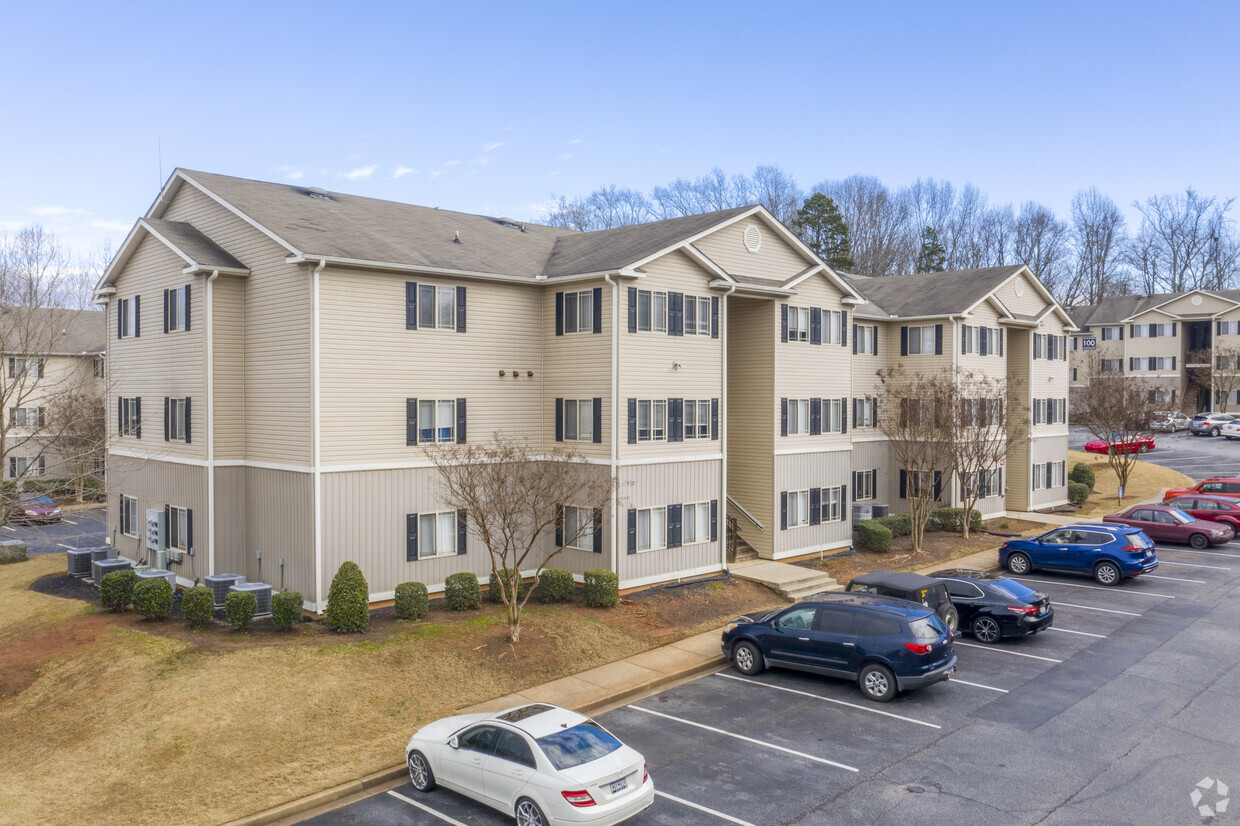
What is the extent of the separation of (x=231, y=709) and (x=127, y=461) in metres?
16.1

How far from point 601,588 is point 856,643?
7855 mm

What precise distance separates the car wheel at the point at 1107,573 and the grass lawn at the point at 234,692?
1298 centimetres

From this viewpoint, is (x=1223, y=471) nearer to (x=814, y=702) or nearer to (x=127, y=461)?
(x=814, y=702)

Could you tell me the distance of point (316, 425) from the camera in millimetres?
21812

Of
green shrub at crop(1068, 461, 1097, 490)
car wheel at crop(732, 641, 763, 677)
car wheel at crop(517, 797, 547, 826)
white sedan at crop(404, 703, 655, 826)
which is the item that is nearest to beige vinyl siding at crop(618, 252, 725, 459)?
car wheel at crop(732, 641, 763, 677)

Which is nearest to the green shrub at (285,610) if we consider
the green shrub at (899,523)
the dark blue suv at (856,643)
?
the dark blue suv at (856,643)

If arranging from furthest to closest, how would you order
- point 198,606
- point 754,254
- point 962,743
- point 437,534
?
point 754,254 < point 437,534 < point 198,606 < point 962,743

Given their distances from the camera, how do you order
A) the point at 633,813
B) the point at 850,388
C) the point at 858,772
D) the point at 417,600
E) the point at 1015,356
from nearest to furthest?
the point at 633,813
the point at 858,772
the point at 417,600
the point at 850,388
the point at 1015,356

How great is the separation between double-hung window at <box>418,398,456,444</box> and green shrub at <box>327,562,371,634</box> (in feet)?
15.3

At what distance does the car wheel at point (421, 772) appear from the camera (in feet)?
43.5

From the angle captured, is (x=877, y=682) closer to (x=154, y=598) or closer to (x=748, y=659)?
(x=748, y=659)

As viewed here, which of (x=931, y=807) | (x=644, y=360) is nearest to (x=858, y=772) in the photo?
(x=931, y=807)

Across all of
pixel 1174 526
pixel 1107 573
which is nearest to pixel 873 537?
pixel 1107 573

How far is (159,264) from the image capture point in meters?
26.3
